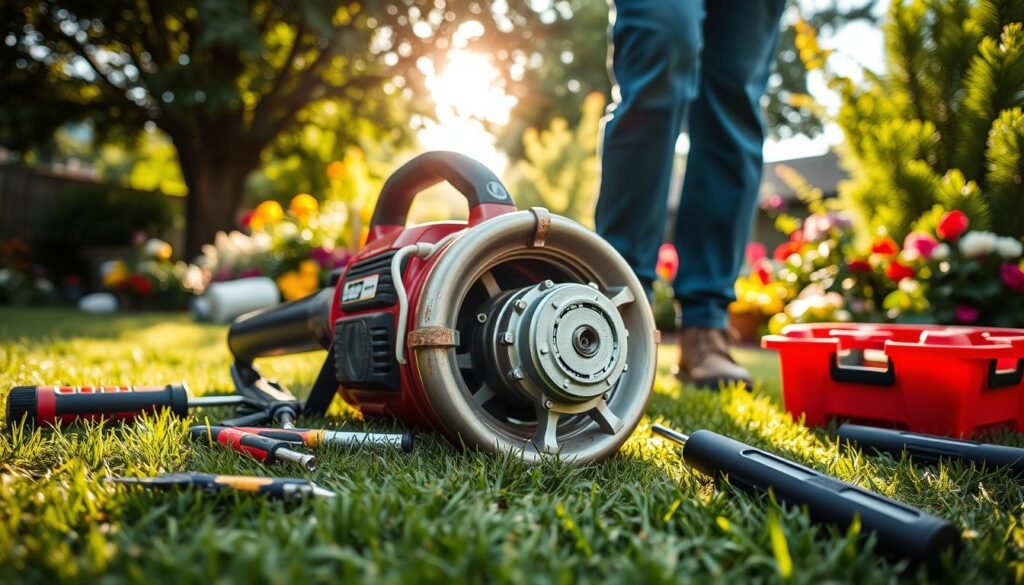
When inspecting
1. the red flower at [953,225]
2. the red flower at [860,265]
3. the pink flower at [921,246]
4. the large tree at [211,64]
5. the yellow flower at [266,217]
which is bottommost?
the red flower at [860,265]

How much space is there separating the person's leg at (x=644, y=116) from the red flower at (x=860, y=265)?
1.73m

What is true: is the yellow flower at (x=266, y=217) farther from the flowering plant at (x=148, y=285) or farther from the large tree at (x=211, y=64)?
the large tree at (x=211, y=64)

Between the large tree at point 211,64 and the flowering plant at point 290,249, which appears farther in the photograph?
the large tree at point 211,64

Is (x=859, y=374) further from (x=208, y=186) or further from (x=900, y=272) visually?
(x=208, y=186)

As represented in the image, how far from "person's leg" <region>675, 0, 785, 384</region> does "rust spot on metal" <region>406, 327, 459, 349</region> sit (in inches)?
55.1

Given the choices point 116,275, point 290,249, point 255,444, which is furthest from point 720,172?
point 116,275

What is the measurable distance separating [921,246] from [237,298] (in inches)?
210

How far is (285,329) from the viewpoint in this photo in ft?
6.61

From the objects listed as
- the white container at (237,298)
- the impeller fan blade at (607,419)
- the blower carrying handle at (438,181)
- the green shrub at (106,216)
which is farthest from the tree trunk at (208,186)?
the impeller fan blade at (607,419)

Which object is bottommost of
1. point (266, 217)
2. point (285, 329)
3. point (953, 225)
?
point (285, 329)

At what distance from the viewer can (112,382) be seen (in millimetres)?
2102

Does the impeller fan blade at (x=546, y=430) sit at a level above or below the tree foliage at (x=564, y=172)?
below

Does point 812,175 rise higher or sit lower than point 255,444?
higher

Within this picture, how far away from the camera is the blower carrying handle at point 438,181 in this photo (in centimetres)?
153
